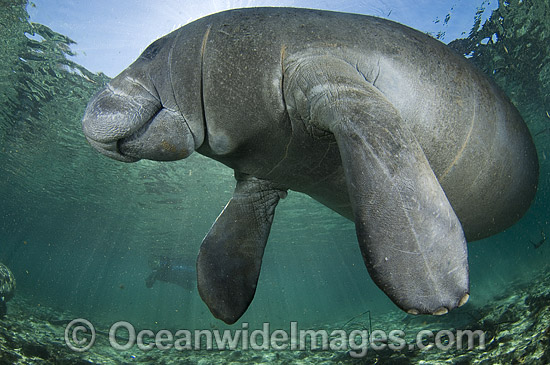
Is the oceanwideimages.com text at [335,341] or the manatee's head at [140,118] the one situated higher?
the manatee's head at [140,118]

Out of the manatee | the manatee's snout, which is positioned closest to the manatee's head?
the manatee's snout

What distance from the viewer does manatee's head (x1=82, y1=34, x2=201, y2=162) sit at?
1.81 m

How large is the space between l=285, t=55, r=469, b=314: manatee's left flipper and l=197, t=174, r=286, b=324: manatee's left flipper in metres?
1.63

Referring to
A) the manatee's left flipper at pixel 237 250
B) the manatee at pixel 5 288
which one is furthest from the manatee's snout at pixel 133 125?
the manatee at pixel 5 288

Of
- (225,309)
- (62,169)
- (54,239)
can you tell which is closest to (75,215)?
(62,169)

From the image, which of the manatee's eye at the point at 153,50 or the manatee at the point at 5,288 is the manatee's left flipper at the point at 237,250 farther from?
the manatee at the point at 5,288

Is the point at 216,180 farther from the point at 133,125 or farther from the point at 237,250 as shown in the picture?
the point at 133,125

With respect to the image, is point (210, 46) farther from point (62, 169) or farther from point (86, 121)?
point (62, 169)

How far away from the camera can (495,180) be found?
2.64 meters

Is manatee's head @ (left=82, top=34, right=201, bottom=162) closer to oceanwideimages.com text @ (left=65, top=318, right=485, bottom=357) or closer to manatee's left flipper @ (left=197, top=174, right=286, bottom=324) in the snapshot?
manatee's left flipper @ (left=197, top=174, right=286, bottom=324)

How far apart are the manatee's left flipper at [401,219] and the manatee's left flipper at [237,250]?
1632 mm

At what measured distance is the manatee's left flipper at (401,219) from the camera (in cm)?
123

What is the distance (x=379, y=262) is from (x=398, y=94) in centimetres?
128

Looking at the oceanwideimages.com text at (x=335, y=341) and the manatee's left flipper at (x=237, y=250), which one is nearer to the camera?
the manatee's left flipper at (x=237, y=250)
